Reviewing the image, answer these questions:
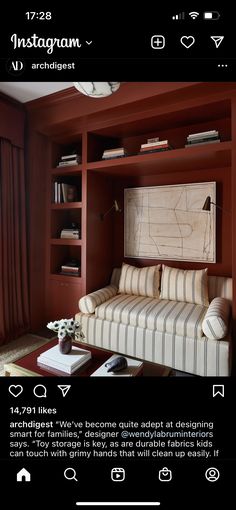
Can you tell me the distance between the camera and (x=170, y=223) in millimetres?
2184

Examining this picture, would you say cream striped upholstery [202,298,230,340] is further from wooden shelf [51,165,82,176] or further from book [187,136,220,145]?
wooden shelf [51,165,82,176]

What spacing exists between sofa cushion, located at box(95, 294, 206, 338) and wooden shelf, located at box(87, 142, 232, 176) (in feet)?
3.58

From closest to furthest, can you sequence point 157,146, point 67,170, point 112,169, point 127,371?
point 127,371, point 157,146, point 112,169, point 67,170

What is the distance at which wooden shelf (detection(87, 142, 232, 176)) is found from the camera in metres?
1.64

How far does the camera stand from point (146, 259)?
7.73 ft
